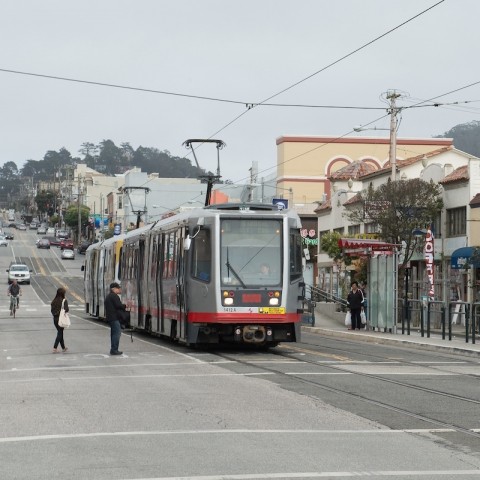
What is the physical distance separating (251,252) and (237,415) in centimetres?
1154

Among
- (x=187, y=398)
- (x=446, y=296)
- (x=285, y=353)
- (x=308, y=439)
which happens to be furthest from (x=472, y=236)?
(x=308, y=439)

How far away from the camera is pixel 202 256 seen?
2475cm

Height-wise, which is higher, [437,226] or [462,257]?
[437,226]

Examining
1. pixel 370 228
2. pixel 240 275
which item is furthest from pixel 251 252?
pixel 370 228

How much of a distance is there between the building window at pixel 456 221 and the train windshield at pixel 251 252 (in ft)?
75.7

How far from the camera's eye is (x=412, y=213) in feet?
155

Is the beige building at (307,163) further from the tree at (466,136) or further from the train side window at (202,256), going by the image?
the train side window at (202,256)

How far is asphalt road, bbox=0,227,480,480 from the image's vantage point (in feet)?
31.6

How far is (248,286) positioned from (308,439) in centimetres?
1325

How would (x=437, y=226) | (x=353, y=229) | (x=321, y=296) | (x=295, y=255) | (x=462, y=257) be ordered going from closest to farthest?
(x=295, y=255), (x=462, y=257), (x=437, y=226), (x=321, y=296), (x=353, y=229)

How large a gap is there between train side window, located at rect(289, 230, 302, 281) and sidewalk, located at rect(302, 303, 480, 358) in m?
4.89

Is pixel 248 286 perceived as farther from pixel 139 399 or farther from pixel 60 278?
pixel 60 278

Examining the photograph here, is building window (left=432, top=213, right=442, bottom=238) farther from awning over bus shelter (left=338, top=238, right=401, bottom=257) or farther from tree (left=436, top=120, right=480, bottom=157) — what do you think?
tree (left=436, top=120, right=480, bottom=157)

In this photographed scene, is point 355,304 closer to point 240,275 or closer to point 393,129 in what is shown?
point 393,129
